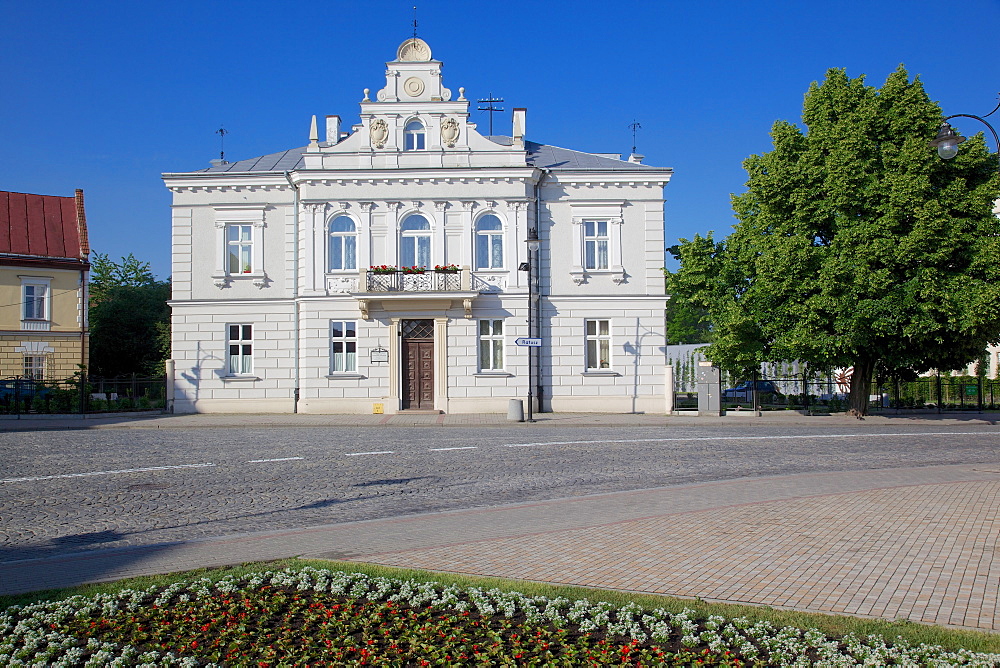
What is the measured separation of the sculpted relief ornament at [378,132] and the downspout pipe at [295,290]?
3396 mm

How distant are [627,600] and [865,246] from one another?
72.2 feet

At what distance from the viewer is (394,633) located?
540cm

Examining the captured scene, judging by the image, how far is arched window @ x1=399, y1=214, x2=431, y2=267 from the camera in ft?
99.4

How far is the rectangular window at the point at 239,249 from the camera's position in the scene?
31.3 meters

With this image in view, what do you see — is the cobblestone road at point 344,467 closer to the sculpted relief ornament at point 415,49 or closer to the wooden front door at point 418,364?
the wooden front door at point 418,364

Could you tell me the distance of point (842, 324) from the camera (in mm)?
25250

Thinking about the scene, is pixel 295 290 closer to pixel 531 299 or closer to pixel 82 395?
pixel 82 395

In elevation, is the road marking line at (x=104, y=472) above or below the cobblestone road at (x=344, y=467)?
above

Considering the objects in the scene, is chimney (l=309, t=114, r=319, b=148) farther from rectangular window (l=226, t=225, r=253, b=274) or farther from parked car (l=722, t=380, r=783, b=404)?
parked car (l=722, t=380, r=783, b=404)

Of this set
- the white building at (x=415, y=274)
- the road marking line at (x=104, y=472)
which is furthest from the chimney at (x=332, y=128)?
the road marking line at (x=104, y=472)

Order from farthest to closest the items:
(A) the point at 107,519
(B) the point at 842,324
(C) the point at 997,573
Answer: (B) the point at 842,324 → (A) the point at 107,519 → (C) the point at 997,573

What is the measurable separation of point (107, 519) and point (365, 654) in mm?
6477

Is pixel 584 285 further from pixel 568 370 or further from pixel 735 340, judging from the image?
pixel 735 340

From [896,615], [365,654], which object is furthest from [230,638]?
[896,615]
